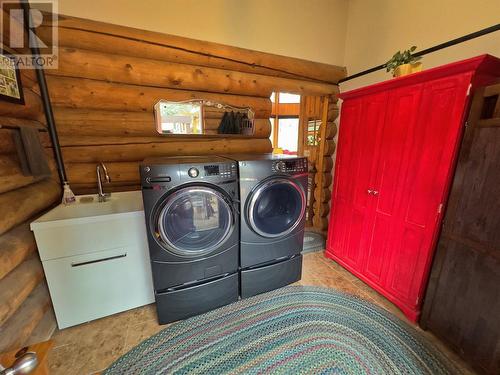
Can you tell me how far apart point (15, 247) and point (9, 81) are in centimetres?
104

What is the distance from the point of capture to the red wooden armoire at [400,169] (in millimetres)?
1369

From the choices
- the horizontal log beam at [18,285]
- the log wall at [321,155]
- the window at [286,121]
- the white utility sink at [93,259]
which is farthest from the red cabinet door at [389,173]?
the window at [286,121]

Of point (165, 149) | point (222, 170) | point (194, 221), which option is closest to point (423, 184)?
point (222, 170)

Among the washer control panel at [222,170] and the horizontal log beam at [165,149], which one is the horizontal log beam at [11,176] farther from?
the washer control panel at [222,170]

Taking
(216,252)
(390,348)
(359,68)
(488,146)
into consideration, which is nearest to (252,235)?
(216,252)

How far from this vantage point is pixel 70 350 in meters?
1.42

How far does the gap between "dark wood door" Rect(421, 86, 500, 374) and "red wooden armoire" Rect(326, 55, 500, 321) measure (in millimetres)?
85

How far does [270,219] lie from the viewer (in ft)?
6.09

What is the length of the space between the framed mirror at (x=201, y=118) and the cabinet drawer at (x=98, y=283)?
1.19 m

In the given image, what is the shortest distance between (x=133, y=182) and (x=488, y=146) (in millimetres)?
2669

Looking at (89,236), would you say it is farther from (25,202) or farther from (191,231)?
(191,231)

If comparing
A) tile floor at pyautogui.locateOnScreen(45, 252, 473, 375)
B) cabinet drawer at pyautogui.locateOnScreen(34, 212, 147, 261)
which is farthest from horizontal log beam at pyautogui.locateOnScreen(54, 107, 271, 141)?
tile floor at pyautogui.locateOnScreen(45, 252, 473, 375)

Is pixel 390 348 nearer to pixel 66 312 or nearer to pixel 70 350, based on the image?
pixel 70 350

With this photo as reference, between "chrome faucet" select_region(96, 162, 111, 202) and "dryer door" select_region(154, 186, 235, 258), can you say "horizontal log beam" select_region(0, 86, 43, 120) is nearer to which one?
"chrome faucet" select_region(96, 162, 111, 202)
